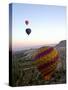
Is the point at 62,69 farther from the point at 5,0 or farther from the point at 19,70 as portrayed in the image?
the point at 5,0

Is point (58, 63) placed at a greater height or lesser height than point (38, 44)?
lesser

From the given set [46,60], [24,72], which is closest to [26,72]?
[24,72]

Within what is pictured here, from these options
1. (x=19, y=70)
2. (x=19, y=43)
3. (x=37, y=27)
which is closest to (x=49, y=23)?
(x=37, y=27)

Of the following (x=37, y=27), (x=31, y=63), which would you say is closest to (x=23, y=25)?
(x=37, y=27)

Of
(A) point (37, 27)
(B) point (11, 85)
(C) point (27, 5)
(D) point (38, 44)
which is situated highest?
(C) point (27, 5)

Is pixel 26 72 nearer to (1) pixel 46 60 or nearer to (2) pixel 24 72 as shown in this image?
(2) pixel 24 72

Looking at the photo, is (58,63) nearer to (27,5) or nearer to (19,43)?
(19,43)

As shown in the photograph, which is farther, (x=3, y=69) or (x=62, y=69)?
(x=62, y=69)
